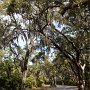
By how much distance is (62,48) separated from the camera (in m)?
21.6

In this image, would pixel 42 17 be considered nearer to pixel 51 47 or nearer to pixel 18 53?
pixel 51 47

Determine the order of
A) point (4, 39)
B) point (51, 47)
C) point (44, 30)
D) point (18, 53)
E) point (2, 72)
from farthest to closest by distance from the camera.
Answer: point (2, 72)
point (18, 53)
point (4, 39)
point (51, 47)
point (44, 30)

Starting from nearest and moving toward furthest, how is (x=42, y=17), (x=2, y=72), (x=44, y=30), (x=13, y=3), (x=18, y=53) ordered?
1. (x=13, y=3)
2. (x=42, y=17)
3. (x=44, y=30)
4. (x=18, y=53)
5. (x=2, y=72)

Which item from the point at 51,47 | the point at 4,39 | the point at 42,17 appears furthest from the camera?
the point at 4,39

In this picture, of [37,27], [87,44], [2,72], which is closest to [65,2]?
[37,27]

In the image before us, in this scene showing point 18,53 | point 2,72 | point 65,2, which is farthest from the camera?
point 2,72

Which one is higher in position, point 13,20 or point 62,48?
point 13,20

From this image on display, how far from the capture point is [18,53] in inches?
1180

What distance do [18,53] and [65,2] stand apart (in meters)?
17.5

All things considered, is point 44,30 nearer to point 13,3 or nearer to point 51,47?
point 51,47

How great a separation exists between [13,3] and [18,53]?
15.2 meters

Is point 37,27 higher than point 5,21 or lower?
lower

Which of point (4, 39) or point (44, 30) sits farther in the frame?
point (4, 39)

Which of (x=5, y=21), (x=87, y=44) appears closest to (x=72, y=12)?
(x=87, y=44)
